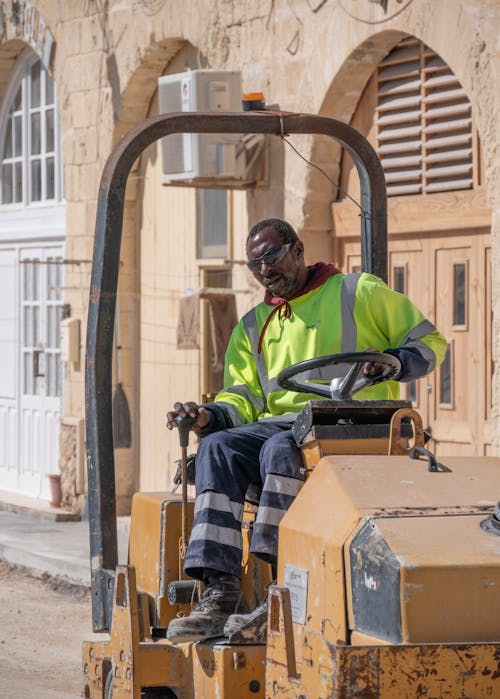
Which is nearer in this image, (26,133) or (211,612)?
(211,612)

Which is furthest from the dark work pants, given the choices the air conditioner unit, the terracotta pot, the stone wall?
the terracotta pot

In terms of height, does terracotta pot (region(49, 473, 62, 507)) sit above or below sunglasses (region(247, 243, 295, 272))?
below

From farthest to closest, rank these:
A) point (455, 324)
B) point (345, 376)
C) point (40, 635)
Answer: point (455, 324), point (40, 635), point (345, 376)

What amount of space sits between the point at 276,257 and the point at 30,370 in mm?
9470

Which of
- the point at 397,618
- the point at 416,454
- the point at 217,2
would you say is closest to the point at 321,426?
the point at 416,454

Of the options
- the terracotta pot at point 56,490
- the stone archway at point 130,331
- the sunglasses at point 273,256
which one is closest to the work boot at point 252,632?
the sunglasses at point 273,256

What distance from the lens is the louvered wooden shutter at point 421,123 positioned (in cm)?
947

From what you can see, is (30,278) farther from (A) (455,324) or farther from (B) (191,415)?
(B) (191,415)

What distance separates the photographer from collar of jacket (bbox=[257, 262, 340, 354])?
5.58 metres

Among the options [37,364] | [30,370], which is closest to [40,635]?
[37,364]

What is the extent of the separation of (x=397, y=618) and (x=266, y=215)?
7.17m

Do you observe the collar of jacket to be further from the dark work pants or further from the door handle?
the door handle

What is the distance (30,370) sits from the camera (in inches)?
579

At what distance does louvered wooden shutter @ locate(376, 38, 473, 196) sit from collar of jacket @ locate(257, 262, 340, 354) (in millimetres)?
3985
